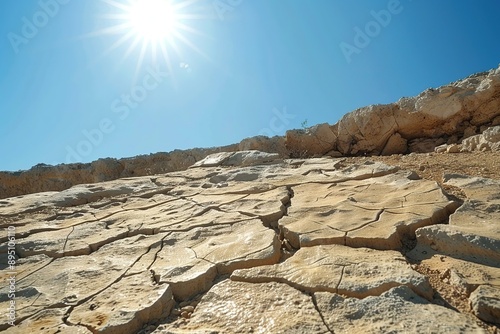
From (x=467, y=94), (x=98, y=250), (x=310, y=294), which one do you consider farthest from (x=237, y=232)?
(x=467, y=94)

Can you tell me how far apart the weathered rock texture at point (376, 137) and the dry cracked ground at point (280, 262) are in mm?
2523

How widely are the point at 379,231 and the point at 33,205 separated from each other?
140 inches

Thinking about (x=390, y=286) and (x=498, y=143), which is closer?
(x=390, y=286)

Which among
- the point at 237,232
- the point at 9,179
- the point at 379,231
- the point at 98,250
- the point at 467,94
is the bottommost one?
the point at 379,231

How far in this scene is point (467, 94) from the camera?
195 inches

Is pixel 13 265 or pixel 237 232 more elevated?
pixel 13 265

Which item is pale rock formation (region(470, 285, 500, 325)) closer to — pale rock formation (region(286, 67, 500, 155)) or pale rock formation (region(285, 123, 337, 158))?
pale rock formation (region(286, 67, 500, 155))

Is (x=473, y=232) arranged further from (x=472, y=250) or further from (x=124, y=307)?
(x=124, y=307)

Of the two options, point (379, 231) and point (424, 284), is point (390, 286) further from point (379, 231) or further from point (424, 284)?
point (379, 231)

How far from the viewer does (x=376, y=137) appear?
231 inches

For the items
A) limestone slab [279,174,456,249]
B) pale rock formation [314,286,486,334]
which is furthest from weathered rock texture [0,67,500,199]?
pale rock formation [314,286,486,334]

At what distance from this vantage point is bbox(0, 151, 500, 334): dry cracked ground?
1.15m

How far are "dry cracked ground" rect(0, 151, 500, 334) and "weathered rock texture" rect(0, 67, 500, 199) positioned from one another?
252 centimetres

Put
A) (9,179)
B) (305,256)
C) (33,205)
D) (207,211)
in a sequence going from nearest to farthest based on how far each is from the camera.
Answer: (305,256)
(207,211)
(33,205)
(9,179)
